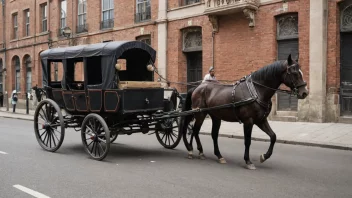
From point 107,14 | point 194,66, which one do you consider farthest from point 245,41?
point 107,14

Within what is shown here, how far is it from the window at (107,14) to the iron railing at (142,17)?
2.43 meters

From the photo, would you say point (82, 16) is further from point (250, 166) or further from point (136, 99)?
point (250, 166)

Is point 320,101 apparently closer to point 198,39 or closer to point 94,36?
point 198,39

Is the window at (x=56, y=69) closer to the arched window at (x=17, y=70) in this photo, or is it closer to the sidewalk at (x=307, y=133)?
the sidewalk at (x=307, y=133)

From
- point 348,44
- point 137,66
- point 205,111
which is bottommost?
point 205,111

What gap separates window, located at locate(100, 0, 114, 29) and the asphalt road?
15629 mm

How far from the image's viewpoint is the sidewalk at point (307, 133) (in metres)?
10.5

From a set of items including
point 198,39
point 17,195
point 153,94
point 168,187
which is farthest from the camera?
point 198,39

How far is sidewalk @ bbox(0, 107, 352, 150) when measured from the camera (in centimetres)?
1046

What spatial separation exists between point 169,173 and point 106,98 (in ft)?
7.92

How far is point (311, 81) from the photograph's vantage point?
47.3ft

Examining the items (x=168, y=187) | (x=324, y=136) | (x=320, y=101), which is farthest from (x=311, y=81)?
(x=168, y=187)

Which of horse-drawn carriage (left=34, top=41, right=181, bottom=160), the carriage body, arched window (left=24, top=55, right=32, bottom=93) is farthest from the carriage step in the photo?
arched window (left=24, top=55, right=32, bottom=93)

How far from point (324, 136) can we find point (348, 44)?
4.65 m
